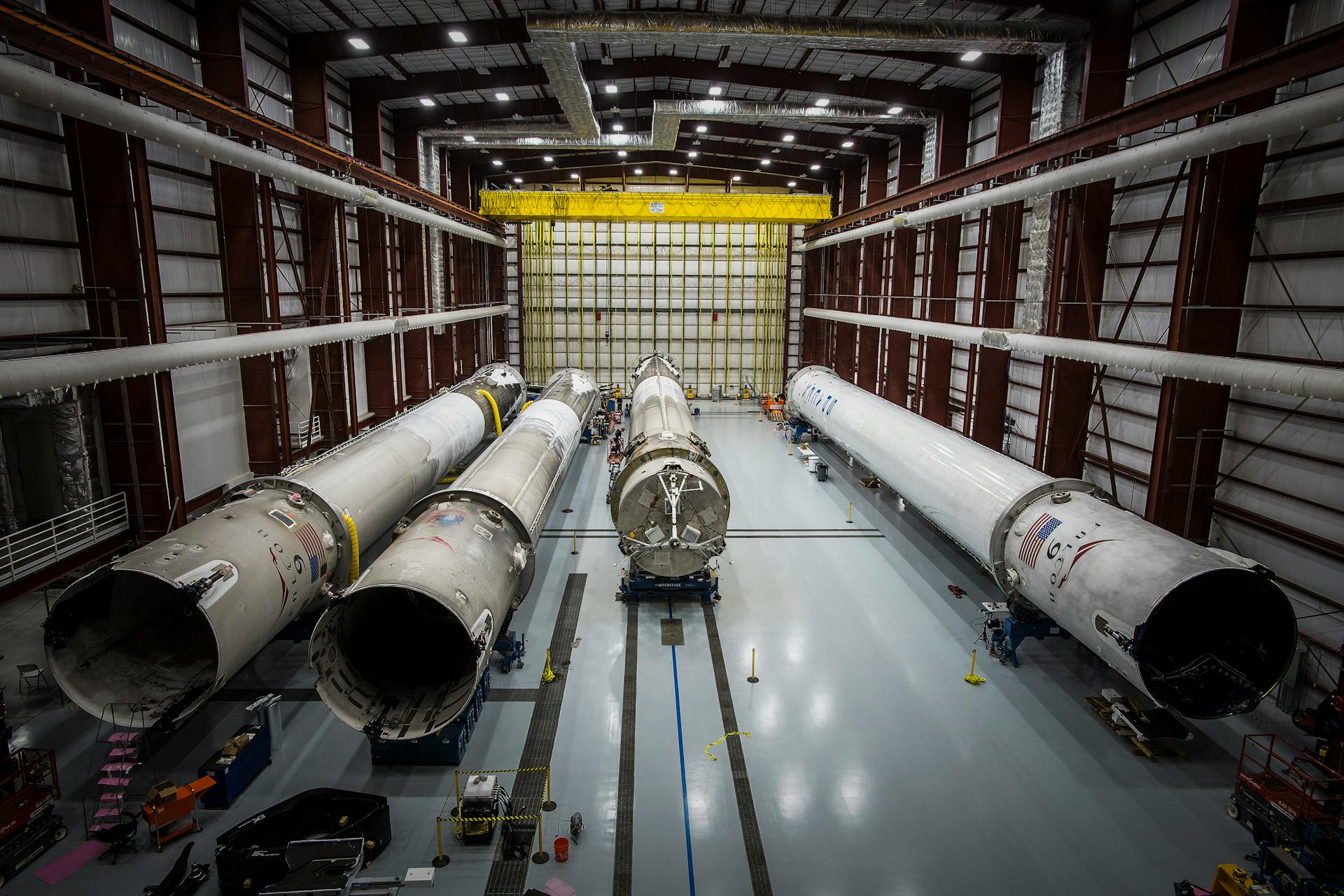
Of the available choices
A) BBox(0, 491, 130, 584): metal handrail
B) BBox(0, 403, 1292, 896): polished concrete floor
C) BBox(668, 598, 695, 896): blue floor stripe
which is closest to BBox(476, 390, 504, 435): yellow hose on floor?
BBox(0, 403, 1292, 896): polished concrete floor

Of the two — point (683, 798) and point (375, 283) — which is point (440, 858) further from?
point (375, 283)

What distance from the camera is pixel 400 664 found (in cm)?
894

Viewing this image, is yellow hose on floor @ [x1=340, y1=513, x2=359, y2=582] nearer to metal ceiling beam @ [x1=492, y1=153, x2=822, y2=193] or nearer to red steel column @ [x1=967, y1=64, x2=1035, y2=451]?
red steel column @ [x1=967, y1=64, x2=1035, y2=451]

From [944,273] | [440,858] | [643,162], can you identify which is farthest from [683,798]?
[643,162]

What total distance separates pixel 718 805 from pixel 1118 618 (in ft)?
16.3

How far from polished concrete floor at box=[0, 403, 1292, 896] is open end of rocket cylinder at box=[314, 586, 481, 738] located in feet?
3.00

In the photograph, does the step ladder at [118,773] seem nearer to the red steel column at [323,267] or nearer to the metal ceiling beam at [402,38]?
the red steel column at [323,267]

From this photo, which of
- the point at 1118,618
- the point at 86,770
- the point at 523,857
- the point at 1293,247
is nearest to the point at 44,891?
the point at 86,770

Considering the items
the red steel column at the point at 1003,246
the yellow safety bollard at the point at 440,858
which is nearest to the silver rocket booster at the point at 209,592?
the yellow safety bollard at the point at 440,858

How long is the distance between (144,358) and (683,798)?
345 inches

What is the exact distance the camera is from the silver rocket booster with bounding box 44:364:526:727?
7449mm

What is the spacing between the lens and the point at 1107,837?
733 centimetres

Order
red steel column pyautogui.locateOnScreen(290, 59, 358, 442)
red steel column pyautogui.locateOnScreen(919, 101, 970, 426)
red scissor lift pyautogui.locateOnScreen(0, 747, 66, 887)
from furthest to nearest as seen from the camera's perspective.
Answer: red steel column pyautogui.locateOnScreen(919, 101, 970, 426) → red steel column pyautogui.locateOnScreen(290, 59, 358, 442) → red scissor lift pyautogui.locateOnScreen(0, 747, 66, 887)

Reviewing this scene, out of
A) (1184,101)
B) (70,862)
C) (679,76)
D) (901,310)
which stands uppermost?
(679,76)
